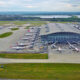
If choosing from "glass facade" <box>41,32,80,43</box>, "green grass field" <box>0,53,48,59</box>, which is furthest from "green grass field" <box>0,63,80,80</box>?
"glass facade" <box>41,32,80,43</box>

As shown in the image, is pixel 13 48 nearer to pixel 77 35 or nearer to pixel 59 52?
pixel 59 52

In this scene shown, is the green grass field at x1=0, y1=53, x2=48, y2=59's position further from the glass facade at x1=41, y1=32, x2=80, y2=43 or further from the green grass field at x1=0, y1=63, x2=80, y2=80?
the glass facade at x1=41, y1=32, x2=80, y2=43

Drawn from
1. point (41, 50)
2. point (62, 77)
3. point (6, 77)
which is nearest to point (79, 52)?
point (41, 50)

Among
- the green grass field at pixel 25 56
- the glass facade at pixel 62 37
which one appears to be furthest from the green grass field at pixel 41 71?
the glass facade at pixel 62 37

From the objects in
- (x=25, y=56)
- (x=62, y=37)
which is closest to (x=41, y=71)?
(x=25, y=56)

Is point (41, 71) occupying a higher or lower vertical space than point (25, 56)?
lower

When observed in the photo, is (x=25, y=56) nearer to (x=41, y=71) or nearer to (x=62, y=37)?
(x=41, y=71)

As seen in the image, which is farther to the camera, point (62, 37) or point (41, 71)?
point (62, 37)
